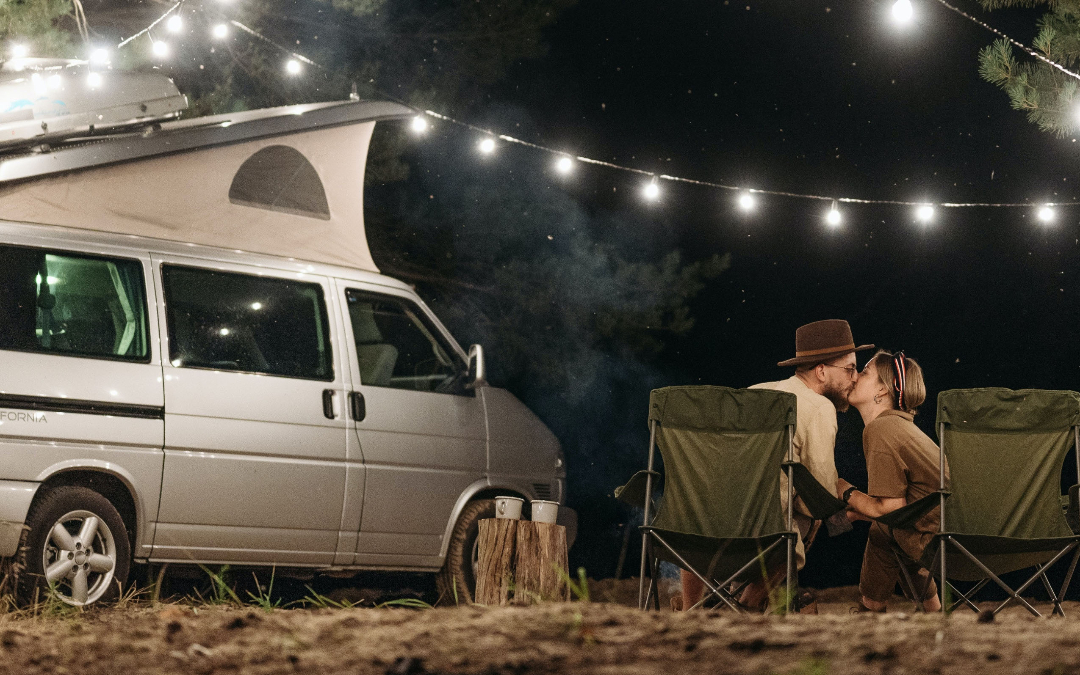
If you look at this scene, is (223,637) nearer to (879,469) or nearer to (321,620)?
(321,620)

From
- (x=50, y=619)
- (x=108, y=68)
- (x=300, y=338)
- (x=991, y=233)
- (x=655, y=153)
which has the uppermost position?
(x=655, y=153)

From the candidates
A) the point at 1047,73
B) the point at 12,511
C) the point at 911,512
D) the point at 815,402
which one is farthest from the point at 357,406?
the point at 1047,73

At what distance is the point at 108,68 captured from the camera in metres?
6.12


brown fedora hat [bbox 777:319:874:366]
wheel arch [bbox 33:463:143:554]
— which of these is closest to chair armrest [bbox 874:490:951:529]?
brown fedora hat [bbox 777:319:874:366]

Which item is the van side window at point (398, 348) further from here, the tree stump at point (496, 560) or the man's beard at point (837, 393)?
the man's beard at point (837, 393)

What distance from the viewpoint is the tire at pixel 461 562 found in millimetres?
6438

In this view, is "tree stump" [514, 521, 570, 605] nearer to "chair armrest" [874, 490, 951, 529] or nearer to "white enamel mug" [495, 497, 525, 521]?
"white enamel mug" [495, 497, 525, 521]

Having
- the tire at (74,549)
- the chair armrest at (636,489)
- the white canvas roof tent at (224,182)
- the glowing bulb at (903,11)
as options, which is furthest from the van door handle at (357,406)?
the glowing bulb at (903,11)

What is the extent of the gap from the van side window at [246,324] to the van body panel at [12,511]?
0.87 metres

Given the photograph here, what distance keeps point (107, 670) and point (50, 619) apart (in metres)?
1.45

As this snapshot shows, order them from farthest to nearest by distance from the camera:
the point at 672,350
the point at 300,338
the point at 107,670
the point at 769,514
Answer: the point at 672,350
the point at 300,338
the point at 769,514
the point at 107,670

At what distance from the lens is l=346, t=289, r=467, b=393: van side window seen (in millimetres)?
6312

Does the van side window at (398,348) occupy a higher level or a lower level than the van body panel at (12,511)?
higher

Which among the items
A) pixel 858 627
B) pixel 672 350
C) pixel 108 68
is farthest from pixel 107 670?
pixel 672 350
